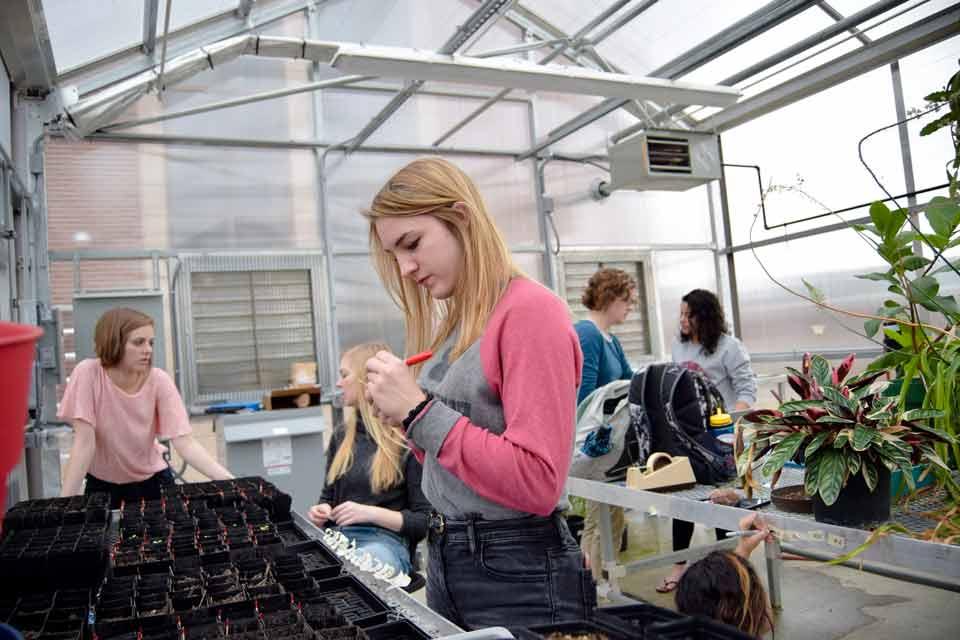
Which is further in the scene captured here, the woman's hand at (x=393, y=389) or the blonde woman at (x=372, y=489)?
the blonde woman at (x=372, y=489)

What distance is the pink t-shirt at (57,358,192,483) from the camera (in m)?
2.52

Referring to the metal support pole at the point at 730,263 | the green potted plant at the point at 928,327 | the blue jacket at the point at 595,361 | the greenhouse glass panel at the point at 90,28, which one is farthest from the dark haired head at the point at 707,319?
the greenhouse glass panel at the point at 90,28

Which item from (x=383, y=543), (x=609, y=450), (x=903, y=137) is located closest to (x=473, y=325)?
(x=383, y=543)

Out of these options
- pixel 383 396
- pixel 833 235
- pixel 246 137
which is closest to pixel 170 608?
pixel 383 396

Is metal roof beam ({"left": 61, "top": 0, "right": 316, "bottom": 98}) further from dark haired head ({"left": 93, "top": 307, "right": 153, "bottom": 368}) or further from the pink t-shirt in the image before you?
the pink t-shirt

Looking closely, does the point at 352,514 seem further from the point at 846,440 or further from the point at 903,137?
the point at 903,137

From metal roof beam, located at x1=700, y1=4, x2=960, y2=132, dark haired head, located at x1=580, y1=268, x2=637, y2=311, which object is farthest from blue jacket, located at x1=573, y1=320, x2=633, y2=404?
metal roof beam, located at x1=700, y1=4, x2=960, y2=132

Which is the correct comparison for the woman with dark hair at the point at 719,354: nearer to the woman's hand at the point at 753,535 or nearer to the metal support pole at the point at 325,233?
the woman's hand at the point at 753,535

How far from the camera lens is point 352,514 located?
2.23 metres

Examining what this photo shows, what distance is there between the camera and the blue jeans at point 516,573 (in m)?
1.10

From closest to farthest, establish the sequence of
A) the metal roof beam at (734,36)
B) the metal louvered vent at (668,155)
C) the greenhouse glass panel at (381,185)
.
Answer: the metal roof beam at (734,36) < the metal louvered vent at (668,155) < the greenhouse glass panel at (381,185)

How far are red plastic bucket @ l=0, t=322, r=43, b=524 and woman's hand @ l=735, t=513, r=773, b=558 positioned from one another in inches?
70.3

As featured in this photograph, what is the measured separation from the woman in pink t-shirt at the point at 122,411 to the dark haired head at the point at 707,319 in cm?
251

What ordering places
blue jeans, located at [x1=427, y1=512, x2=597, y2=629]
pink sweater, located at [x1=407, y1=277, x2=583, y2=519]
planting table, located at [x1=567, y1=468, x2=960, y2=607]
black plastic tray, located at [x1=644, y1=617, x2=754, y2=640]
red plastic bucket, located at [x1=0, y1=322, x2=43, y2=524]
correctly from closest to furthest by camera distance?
1. red plastic bucket, located at [x1=0, y1=322, x2=43, y2=524]
2. black plastic tray, located at [x1=644, y1=617, x2=754, y2=640]
3. pink sweater, located at [x1=407, y1=277, x2=583, y2=519]
4. blue jeans, located at [x1=427, y1=512, x2=597, y2=629]
5. planting table, located at [x1=567, y1=468, x2=960, y2=607]
